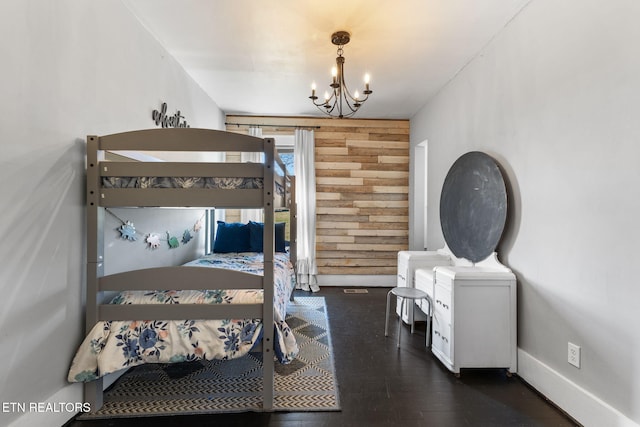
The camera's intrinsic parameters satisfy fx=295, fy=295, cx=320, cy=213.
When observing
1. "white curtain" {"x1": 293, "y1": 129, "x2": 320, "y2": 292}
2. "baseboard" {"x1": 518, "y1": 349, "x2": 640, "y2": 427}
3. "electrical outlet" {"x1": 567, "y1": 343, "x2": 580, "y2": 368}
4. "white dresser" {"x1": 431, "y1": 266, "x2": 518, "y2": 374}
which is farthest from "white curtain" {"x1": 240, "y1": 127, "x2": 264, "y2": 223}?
"electrical outlet" {"x1": 567, "y1": 343, "x2": 580, "y2": 368}

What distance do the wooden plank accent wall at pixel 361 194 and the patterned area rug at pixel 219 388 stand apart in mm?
2087

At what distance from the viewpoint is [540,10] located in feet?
6.11

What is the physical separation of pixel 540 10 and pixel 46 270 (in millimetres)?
3162

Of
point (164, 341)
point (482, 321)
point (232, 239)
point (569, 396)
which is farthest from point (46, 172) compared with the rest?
point (569, 396)

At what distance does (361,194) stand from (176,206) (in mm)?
3067

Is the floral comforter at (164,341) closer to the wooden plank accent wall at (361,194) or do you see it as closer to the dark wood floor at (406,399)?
the dark wood floor at (406,399)

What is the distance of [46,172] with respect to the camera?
1420mm

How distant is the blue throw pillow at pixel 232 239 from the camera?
3467mm

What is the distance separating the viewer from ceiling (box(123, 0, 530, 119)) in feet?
6.55

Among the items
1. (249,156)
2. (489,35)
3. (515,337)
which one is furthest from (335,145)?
(515,337)

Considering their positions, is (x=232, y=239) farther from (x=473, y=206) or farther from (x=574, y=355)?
(x=574, y=355)

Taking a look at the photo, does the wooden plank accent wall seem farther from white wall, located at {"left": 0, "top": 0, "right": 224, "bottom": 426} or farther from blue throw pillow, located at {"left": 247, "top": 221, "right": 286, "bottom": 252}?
white wall, located at {"left": 0, "top": 0, "right": 224, "bottom": 426}

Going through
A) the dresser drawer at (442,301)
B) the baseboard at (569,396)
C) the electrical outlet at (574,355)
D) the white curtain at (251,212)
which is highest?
the white curtain at (251,212)

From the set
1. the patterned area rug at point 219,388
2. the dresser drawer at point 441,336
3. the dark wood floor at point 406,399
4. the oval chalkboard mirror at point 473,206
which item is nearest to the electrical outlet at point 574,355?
the dark wood floor at point 406,399
